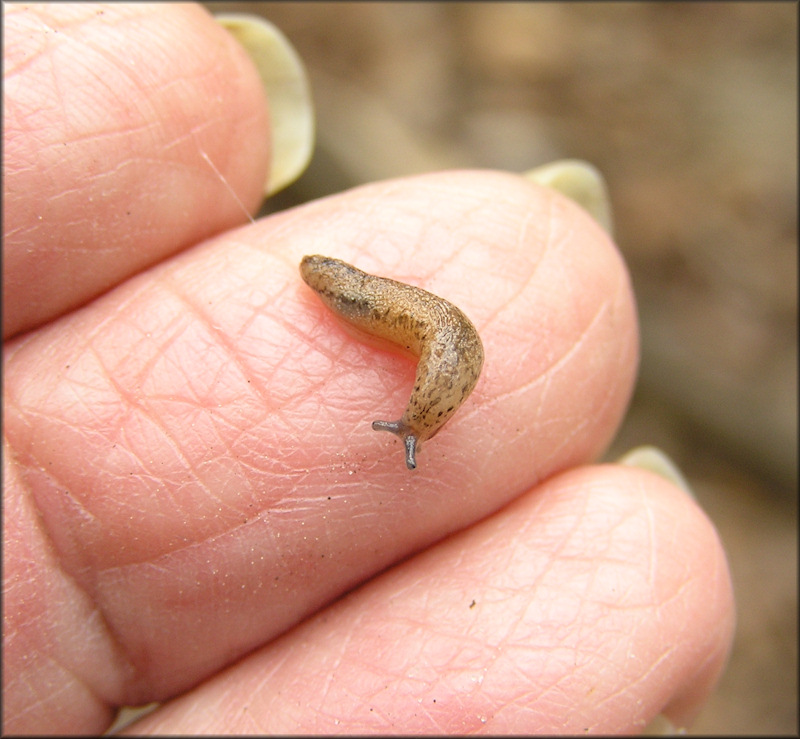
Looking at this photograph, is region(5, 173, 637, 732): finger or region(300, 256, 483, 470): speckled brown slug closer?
region(300, 256, 483, 470): speckled brown slug

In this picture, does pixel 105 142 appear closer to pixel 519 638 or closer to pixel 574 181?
pixel 574 181

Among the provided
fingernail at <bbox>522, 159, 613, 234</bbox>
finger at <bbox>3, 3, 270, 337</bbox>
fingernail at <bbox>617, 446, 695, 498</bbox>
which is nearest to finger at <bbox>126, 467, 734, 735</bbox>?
fingernail at <bbox>617, 446, 695, 498</bbox>

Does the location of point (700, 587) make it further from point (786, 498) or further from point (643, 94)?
point (643, 94)

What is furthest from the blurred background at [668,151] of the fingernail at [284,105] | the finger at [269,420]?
the finger at [269,420]

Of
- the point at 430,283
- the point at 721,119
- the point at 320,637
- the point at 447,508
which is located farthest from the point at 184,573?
the point at 721,119

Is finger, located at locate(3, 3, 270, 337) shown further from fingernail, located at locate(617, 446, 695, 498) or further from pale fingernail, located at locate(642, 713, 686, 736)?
pale fingernail, located at locate(642, 713, 686, 736)
